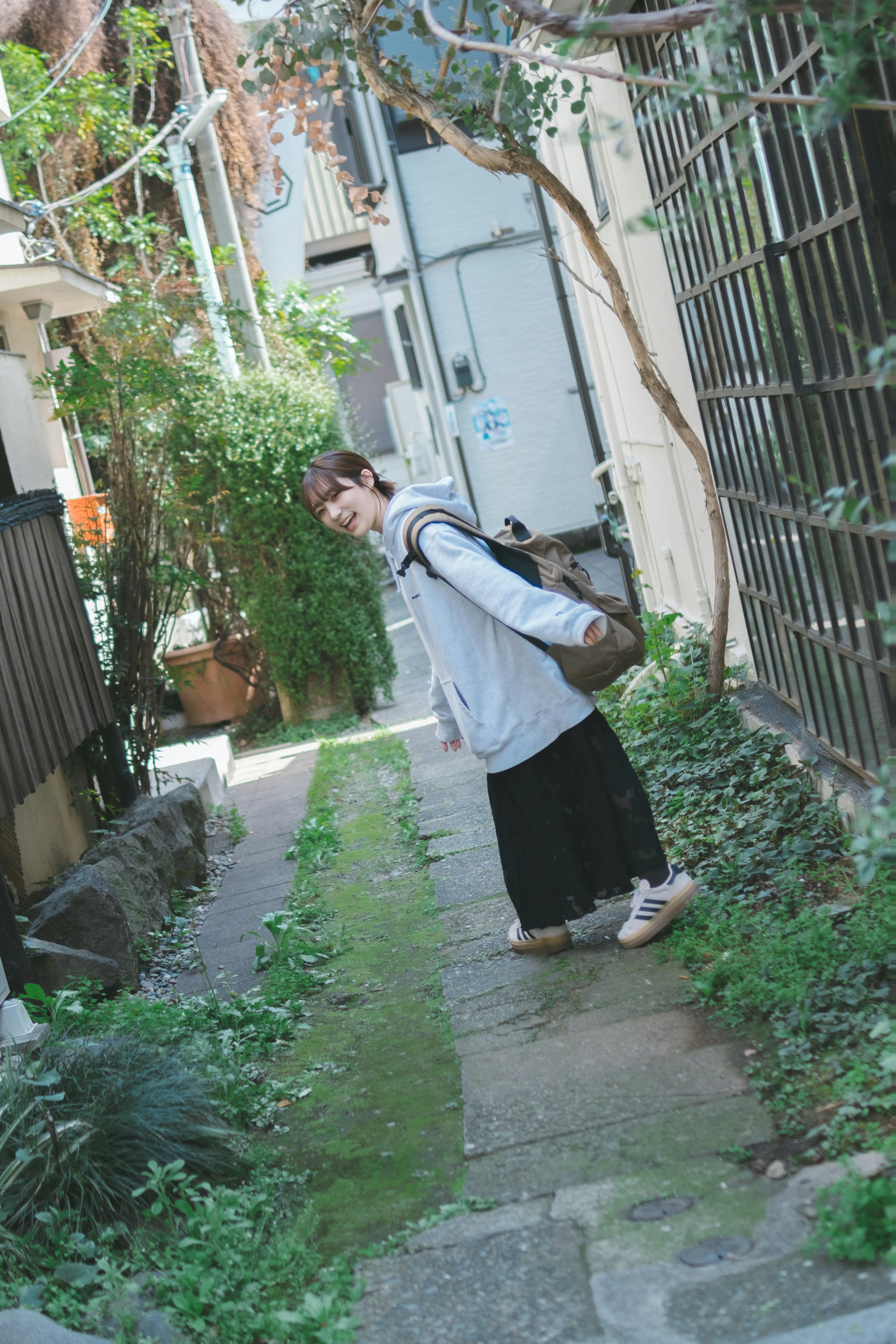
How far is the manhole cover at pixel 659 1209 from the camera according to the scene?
2.49 meters

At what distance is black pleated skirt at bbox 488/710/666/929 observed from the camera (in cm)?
394

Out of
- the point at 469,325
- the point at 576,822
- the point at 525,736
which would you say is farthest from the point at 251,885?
the point at 469,325

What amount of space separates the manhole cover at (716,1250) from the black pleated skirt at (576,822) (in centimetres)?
164

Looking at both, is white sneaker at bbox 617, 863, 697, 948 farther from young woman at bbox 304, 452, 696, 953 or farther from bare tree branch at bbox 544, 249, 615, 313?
bare tree branch at bbox 544, 249, 615, 313

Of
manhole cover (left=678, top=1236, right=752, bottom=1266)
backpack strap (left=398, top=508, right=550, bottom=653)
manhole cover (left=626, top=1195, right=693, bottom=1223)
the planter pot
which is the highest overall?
backpack strap (left=398, top=508, right=550, bottom=653)

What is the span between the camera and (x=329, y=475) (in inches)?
152

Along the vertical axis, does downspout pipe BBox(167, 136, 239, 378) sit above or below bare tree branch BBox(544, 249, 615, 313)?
above

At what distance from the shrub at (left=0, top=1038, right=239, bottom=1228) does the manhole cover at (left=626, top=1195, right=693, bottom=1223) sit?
1115 mm

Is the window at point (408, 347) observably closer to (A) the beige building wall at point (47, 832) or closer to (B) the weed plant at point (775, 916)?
(A) the beige building wall at point (47, 832)

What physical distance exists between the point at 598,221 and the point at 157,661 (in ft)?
13.0

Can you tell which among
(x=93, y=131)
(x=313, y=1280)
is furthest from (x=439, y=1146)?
(x=93, y=131)

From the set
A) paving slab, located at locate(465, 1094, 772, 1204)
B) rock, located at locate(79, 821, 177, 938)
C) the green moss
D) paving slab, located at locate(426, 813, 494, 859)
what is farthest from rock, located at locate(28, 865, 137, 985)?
paving slab, located at locate(465, 1094, 772, 1204)

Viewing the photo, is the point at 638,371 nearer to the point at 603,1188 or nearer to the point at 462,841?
Answer: the point at 462,841

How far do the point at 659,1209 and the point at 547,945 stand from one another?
1.64 m
